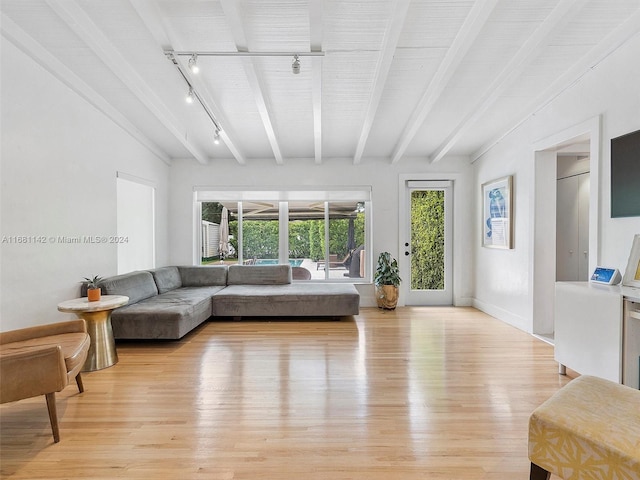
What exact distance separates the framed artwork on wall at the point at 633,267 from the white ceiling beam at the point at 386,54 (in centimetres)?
239

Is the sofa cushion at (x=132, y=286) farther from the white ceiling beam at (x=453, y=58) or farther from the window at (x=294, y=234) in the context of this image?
the white ceiling beam at (x=453, y=58)

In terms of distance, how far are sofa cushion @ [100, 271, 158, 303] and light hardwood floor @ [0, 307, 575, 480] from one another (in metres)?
0.68

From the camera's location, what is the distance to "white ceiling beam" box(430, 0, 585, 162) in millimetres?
2391

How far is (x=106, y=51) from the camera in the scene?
2855 mm

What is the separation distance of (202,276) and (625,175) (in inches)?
208

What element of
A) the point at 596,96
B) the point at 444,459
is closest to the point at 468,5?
the point at 596,96

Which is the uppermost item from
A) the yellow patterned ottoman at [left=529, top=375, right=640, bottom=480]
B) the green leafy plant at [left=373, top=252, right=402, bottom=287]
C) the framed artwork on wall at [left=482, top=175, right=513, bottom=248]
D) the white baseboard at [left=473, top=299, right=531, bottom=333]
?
the framed artwork on wall at [left=482, top=175, right=513, bottom=248]

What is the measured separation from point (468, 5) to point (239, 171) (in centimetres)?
418

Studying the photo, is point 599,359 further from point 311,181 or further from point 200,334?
point 311,181

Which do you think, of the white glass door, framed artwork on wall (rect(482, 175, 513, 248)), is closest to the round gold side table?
the white glass door

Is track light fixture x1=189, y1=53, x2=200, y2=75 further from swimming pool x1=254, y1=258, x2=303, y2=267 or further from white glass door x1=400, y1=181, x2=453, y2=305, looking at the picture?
white glass door x1=400, y1=181, x2=453, y2=305

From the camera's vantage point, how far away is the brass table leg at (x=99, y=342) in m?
2.97

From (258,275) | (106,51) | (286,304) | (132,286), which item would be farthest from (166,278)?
(106,51)

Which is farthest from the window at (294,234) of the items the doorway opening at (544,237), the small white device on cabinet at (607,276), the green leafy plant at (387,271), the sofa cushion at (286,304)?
the small white device on cabinet at (607,276)
